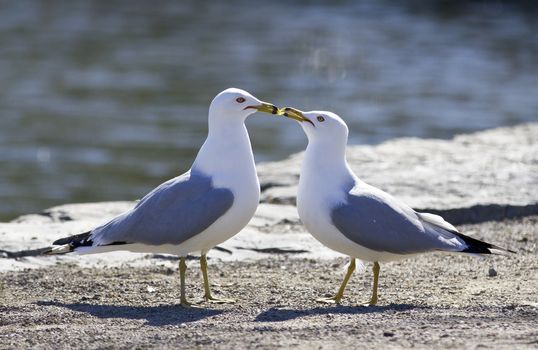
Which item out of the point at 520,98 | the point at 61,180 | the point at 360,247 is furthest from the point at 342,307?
the point at 520,98

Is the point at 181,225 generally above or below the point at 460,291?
above

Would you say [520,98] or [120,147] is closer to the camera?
[120,147]

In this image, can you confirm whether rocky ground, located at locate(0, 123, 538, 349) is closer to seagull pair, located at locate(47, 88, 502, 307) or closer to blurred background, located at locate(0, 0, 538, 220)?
seagull pair, located at locate(47, 88, 502, 307)

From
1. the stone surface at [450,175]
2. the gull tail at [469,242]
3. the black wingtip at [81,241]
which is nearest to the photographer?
the gull tail at [469,242]

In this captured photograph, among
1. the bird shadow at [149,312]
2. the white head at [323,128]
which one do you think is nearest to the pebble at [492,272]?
the white head at [323,128]

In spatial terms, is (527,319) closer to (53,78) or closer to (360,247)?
(360,247)

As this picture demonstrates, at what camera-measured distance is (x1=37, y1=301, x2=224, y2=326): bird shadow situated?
588 centimetres

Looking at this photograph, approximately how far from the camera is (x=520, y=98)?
18203 mm

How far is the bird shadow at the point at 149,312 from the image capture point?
5883 millimetres

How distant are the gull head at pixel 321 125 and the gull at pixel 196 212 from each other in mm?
364

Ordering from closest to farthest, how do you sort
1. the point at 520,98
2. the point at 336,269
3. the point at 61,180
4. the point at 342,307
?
1. the point at 342,307
2. the point at 336,269
3. the point at 61,180
4. the point at 520,98

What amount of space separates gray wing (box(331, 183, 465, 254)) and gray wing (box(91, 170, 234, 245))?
2.16 ft

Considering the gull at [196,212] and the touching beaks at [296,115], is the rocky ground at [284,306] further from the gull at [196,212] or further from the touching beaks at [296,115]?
the touching beaks at [296,115]

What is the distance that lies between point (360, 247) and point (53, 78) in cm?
A: 1400
